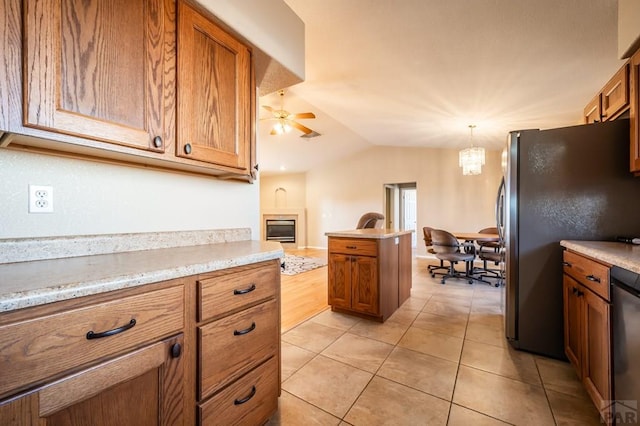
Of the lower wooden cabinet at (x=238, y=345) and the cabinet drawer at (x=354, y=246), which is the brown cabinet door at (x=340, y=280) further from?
the lower wooden cabinet at (x=238, y=345)

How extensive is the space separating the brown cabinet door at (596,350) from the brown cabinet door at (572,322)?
0.27 feet

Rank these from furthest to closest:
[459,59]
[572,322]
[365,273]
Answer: [365,273]
[459,59]
[572,322]

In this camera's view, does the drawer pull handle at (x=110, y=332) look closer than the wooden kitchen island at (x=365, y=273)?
Yes

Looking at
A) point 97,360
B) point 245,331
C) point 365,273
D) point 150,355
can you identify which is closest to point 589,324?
point 365,273

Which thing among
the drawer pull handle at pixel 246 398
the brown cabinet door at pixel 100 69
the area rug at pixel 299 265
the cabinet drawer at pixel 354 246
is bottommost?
the area rug at pixel 299 265

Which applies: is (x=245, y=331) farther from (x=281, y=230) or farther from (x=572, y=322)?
(x=281, y=230)

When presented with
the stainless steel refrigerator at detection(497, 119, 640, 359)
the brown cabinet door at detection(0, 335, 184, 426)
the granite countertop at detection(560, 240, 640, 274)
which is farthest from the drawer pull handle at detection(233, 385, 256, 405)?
the stainless steel refrigerator at detection(497, 119, 640, 359)

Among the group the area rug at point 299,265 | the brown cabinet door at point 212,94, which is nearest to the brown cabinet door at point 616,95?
the brown cabinet door at point 212,94

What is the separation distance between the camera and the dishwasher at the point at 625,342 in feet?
3.38

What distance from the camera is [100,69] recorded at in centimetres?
97

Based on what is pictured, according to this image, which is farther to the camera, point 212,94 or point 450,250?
point 450,250

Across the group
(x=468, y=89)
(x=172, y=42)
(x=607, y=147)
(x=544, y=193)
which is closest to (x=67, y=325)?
(x=172, y=42)

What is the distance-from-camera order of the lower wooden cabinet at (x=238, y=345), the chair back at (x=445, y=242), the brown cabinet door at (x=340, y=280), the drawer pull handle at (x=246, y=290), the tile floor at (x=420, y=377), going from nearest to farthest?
the lower wooden cabinet at (x=238, y=345)
the drawer pull handle at (x=246, y=290)
the tile floor at (x=420, y=377)
the brown cabinet door at (x=340, y=280)
the chair back at (x=445, y=242)

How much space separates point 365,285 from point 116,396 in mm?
2174
